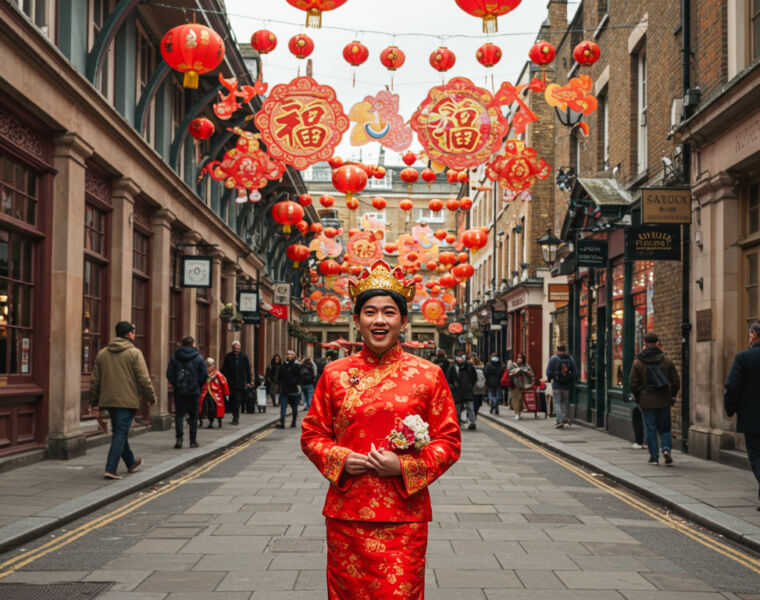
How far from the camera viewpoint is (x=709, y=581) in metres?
6.39

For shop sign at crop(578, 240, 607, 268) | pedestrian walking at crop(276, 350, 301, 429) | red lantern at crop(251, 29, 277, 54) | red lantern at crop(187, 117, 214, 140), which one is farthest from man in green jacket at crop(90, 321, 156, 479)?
shop sign at crop(578, 240, 607, 268)

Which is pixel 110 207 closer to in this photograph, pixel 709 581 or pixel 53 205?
pixel 53 205

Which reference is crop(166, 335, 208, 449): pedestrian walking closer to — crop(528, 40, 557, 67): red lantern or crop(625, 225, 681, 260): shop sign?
crop(528, 40, 557, 67): red lantern

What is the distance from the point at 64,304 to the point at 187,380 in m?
2.49

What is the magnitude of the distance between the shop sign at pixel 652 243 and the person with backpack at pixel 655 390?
1989 mm

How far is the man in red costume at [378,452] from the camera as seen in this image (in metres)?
3.64

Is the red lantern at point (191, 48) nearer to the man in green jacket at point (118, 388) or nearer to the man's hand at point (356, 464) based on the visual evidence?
the man in green jacket at point (118, 388)

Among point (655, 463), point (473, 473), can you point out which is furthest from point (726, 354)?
point (473, 473)

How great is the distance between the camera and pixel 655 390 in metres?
13.0

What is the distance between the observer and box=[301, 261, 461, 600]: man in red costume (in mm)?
3637

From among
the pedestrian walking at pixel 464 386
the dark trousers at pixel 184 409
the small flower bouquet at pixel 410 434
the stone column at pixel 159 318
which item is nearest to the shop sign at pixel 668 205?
the pedestrian walking at pixel 464 386

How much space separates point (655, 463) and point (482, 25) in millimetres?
6903

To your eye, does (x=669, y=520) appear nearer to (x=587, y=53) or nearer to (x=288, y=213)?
(x=587, y=53)

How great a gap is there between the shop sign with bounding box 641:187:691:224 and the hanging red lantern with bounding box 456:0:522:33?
5.32 m
